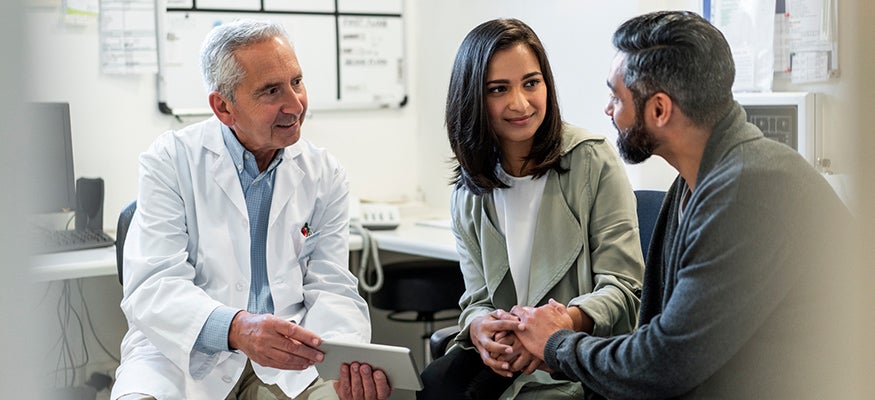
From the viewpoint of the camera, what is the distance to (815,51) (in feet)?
6.44

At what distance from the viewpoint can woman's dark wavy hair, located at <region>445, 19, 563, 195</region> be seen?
1.68m

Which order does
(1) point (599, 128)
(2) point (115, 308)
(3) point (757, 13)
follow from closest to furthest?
1. (3) point (757, 13)
2. (1) point (599, 128)
3. (2) point (115, 308)

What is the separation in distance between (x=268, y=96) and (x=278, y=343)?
49cm

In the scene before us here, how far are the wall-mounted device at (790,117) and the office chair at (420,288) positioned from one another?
1.10 m

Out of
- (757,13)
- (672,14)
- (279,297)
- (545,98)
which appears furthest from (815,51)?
(279,297)

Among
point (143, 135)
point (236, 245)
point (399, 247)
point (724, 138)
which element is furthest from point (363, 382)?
point (143, 135)

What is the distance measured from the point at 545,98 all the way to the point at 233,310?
27.5 inches

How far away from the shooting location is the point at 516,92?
1677 mm

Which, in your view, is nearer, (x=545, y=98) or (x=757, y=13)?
(x=545, y=98)

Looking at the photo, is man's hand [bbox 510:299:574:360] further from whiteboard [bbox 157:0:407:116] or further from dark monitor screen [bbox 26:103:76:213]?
whiteboard [bbox 157:0:407:116]

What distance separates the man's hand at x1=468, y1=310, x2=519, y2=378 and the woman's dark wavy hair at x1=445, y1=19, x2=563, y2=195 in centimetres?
27

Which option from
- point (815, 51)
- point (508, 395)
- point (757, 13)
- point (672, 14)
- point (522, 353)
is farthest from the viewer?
point (757, 13)

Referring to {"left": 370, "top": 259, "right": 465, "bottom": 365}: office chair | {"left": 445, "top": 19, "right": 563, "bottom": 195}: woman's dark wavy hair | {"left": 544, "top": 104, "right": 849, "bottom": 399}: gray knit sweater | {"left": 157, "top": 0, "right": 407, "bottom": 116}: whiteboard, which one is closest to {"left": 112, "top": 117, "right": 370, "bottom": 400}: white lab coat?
{"left": 445, "top": 19, "right": 563, "bottom": 195}: woman's dark wavy hair

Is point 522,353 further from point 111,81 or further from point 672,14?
point 111,81
